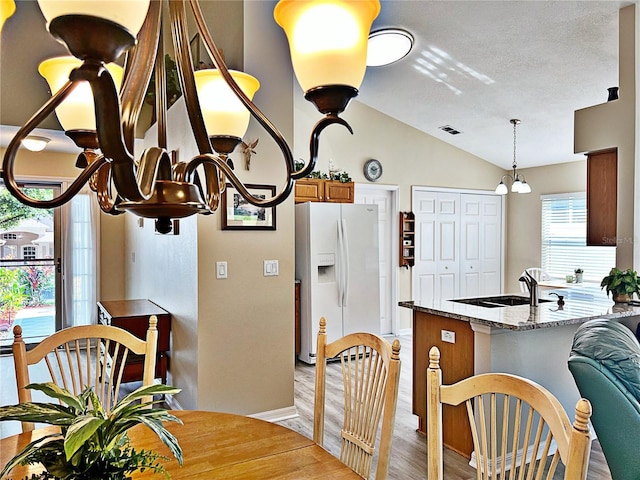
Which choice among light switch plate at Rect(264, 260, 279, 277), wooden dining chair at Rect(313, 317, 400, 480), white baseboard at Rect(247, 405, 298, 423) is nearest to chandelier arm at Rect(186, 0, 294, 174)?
wooden dining chair at Rect(313, 317, 400, 480)

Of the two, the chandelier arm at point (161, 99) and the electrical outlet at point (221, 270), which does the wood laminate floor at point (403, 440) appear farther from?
the chandelier arm at point (161, 99)

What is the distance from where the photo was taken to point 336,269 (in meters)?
4.94

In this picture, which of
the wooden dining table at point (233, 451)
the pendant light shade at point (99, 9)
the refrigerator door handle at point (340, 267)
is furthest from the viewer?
the refrigerator door handle at point (340, 267)

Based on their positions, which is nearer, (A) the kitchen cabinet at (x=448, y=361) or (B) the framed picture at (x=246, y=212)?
(A) the kitchen cabinet at (x=448, y=361)

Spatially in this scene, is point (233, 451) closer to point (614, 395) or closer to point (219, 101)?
point (219, 101)

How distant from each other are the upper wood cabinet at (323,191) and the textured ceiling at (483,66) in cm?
118

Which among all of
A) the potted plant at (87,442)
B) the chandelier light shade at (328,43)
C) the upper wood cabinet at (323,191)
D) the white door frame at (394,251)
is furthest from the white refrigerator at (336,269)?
the potted plant at (87,442)

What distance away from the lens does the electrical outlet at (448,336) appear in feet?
9.49

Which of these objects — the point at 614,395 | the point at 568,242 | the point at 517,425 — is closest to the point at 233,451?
the point at 517,425

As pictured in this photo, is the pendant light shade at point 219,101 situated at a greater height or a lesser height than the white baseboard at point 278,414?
greater

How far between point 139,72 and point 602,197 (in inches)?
139

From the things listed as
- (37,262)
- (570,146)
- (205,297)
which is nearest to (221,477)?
(205,297)

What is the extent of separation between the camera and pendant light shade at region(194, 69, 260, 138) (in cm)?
152

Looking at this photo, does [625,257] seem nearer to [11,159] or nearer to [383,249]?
[383,249]
